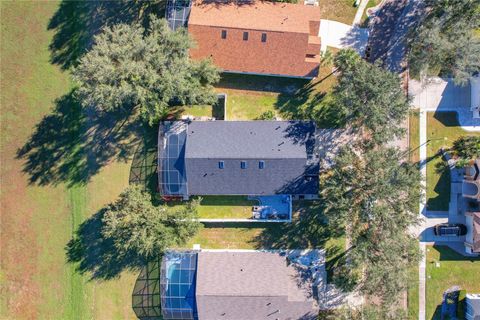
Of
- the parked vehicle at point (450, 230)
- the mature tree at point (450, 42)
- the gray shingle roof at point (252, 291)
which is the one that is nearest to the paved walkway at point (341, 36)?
the mature tree at point (450, 42)

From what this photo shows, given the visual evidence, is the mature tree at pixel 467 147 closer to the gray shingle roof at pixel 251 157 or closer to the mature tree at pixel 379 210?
the mature tree at pixel 379 210

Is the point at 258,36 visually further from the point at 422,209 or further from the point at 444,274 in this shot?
the point at 444,274

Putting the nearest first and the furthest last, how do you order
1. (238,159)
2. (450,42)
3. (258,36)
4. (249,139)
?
1. (450,42)
2. (258,36)
3. (238,159)
4. (249,139)

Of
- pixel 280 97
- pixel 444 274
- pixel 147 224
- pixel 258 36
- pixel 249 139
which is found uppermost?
pixel 258 36

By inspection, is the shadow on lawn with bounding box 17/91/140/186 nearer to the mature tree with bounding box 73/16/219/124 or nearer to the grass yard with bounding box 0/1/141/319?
→ the grass yard with bounding box 0/1/141/319

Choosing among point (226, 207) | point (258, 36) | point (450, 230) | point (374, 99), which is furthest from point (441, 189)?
point (258, 36)

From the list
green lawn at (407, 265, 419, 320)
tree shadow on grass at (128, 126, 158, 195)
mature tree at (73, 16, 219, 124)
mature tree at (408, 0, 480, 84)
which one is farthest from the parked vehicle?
tree shadow on grass at (128, 126, 158, 195)
